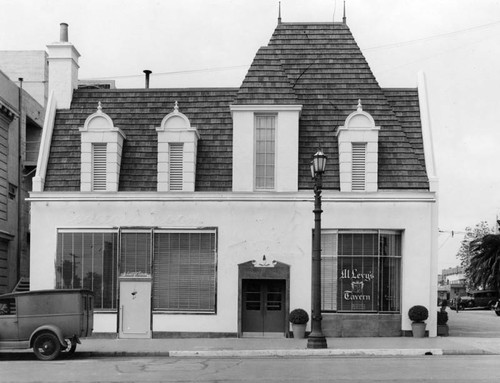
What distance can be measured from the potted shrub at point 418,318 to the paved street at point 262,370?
415 centimetres

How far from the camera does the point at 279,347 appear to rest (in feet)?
63.6

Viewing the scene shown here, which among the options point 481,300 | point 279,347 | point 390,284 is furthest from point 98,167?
point 481,300

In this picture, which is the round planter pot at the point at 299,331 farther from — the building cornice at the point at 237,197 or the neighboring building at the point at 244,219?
the building cornice at the point at 237,197

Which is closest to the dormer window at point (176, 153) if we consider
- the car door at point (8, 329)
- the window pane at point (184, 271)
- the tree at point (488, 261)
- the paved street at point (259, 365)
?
the window pane at point (184, 271)

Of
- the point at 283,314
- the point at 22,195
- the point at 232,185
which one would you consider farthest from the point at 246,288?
the point at 22,195

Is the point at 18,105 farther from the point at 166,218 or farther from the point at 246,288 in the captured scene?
the point at 246,288

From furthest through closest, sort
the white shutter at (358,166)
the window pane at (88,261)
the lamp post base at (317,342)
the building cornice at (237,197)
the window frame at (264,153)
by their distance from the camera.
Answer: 1. the window frame at (264,153)
2. the window pane at (88,261)
3. the white shutter at (358,166)
4. the building cornice at (237,197)
5. the lamp post base at (317,342)

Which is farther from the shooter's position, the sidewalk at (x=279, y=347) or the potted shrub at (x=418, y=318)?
the potted shrub at (x=418, y=318)

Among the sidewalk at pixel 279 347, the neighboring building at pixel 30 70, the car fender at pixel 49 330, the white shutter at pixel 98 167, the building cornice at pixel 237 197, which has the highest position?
the neighboring building at pixel 30 70

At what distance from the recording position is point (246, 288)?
22.8m

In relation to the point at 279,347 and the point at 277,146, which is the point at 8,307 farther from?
the point at 277,146

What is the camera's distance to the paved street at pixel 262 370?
524 inches

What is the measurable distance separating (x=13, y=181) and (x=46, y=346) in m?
13.6

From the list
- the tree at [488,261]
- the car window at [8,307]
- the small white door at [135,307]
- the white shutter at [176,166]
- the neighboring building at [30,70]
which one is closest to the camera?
the car window at [8,307]
